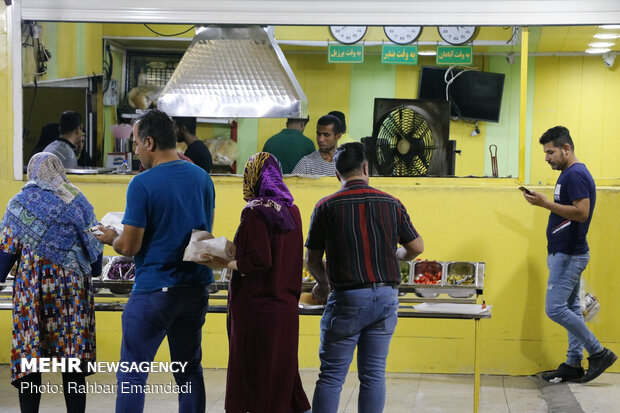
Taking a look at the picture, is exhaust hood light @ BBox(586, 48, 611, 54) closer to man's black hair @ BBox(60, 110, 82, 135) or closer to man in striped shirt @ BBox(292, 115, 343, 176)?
man in striped shirt @ BBox(292, 115, 343, 176)

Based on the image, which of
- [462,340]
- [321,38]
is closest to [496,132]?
[321,38]

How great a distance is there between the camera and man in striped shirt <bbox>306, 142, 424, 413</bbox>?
4.33m

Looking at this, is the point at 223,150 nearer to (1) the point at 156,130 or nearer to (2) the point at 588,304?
(2) the point at 588,304

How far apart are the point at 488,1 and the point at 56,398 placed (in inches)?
172

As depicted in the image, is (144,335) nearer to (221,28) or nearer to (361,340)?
(361,340)

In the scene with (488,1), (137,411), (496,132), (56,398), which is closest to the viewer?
(137,411)

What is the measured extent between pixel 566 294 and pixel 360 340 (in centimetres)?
228

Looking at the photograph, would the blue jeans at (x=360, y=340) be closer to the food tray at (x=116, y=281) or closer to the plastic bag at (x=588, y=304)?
the food tray at (x=116, y=281)

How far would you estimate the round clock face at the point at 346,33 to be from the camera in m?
7.43

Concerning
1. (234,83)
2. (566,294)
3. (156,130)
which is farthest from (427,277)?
(156,130)

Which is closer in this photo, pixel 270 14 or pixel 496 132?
pixel 270 14

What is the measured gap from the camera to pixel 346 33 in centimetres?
750

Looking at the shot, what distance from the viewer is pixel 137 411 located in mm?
4203

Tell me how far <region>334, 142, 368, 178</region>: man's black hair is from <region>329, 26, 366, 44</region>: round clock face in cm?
319
